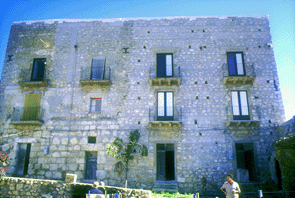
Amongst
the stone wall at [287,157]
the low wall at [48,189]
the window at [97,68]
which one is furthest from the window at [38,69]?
the stone wall at [287,157]

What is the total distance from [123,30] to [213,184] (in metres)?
11.3

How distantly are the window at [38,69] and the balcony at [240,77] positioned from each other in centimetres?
1190

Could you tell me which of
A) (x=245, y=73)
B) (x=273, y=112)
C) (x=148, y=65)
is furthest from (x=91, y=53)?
(x=273, y=112)

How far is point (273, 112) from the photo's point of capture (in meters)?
13.2

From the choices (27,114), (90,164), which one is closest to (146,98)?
(90,164)

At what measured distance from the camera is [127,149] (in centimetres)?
1242

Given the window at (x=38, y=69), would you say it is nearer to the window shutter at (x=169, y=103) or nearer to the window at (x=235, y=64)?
the window shutter at (x=169, y=103)

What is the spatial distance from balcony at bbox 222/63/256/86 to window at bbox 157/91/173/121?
3.55m

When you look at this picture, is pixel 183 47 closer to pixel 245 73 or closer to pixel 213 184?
pixel 245 73

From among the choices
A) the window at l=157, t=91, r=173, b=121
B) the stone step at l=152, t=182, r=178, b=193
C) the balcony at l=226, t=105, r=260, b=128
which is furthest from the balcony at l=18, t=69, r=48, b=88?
the balcony at l=226, t=105, r=260, b=128

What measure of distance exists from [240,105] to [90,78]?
9.62 meters

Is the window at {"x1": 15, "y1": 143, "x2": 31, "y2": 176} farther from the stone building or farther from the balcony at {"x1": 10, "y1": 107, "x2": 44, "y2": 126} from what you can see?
the balcony at {"x1": 10, "y1": 107, "x2": 44, "y2": 126}

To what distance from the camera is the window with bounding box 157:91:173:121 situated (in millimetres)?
13305

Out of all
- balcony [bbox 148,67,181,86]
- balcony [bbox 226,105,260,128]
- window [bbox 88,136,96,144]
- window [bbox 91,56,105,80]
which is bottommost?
window [bbox 88,136,96,144]
